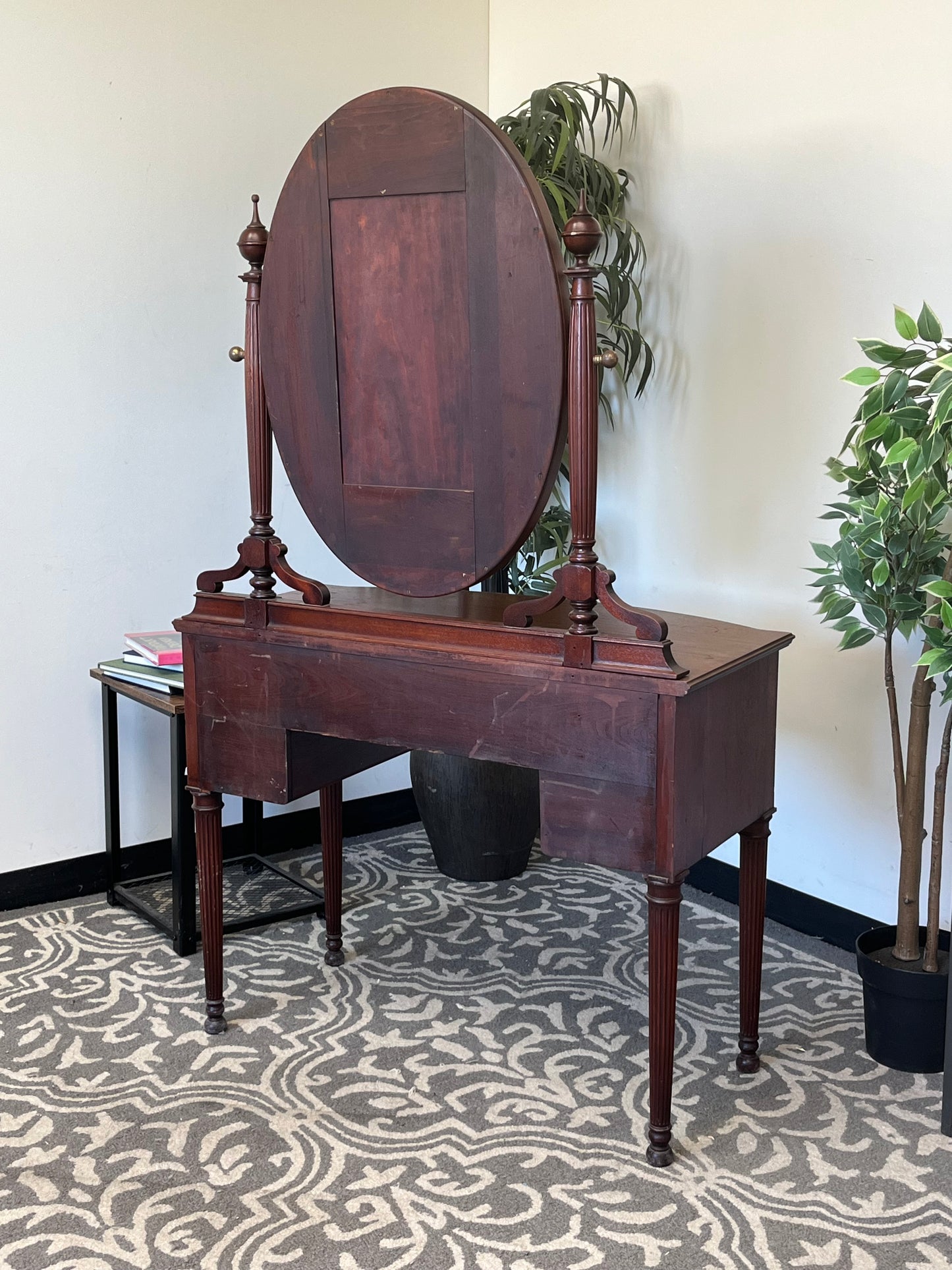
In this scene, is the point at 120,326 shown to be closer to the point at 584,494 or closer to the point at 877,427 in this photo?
the point at 584,494

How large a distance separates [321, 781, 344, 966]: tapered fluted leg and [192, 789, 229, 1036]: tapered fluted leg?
36cm

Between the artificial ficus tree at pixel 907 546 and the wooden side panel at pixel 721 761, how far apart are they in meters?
0.22

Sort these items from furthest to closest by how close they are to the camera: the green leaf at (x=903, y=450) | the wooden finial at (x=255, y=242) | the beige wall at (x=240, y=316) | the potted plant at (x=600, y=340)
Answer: the potted plant at (x=600, y=340), the beige wall at (x=240, y=316), the wooden finial at (x=255, y=242), the green leaf at (x=903, y=450)

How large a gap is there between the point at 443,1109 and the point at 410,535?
99 cm

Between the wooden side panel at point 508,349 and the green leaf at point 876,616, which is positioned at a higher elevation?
the wooden side panel at point 508,349

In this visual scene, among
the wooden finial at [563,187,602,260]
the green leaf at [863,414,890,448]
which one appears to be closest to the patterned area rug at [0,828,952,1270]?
the green leaf at [863,414,890,448]

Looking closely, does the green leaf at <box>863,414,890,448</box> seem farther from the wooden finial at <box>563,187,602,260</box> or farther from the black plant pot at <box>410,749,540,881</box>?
the black plant pot at <box>410,749,540,881</box>

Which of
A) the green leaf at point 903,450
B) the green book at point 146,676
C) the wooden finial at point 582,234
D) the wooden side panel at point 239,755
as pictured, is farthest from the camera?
the green book at point 146,676

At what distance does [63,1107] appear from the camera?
211cm

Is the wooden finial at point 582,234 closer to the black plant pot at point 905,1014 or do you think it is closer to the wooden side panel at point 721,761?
the wooden side panel at point 721,761

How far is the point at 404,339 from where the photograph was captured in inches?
77.5

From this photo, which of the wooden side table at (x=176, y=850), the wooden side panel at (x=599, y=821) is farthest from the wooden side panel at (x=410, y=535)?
the wooden side table at (x=176, y=850)

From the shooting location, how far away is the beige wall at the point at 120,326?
9.25ft

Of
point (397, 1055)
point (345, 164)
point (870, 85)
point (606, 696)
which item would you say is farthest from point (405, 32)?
Answer: point (397, 1055)
